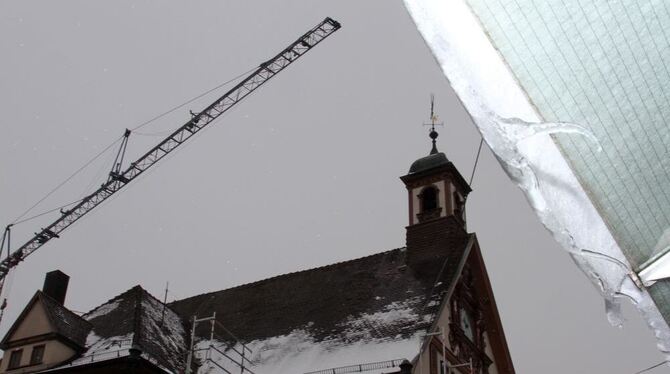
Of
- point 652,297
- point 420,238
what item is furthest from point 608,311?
point 420,238

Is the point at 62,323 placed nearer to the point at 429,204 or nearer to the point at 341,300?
the point at 341,300

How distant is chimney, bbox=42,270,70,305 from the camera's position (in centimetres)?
2852

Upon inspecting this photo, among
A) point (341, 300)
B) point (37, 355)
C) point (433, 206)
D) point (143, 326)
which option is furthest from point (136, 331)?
point (433, 206)

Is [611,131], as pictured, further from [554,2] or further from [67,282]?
[67,282]

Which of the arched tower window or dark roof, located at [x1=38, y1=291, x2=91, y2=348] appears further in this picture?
the arched tower window

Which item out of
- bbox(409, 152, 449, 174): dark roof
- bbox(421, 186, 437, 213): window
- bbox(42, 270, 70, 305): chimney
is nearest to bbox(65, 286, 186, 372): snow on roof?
bbox(42, 270, 70, 305): chimney

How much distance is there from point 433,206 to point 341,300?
5741 millimetres

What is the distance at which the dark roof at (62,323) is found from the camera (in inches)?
917

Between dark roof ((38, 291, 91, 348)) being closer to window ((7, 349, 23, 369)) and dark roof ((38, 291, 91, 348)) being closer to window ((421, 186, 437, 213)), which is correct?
window ((7, 349, 23, 369))

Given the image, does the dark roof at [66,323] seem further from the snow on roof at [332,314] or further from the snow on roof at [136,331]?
the snow on roof at [332,314]

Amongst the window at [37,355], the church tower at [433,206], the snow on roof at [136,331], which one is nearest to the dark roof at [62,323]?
the snow on roof at [136,331]

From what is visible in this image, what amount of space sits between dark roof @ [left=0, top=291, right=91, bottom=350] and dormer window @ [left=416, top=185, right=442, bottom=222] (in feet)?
39.7

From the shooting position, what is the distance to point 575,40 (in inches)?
111

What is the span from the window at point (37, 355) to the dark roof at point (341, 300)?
5.47 meters
